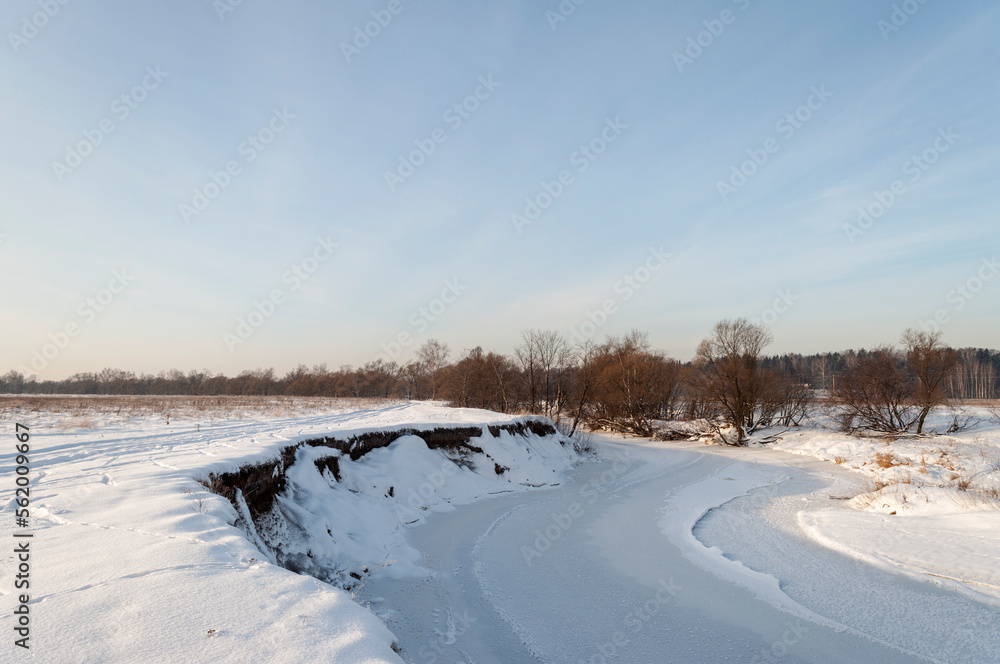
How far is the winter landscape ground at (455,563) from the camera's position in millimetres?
2600

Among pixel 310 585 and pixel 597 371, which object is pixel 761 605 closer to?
pixel 310 585

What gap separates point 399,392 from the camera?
7712 cm

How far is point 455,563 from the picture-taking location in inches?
275

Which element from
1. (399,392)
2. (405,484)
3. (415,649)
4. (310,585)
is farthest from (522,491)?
(399,392)

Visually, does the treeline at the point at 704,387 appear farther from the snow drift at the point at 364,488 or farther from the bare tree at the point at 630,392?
the snow drift at the point at 364,488

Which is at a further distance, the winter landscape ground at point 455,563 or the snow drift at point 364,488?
the snow drift at point 364,488
